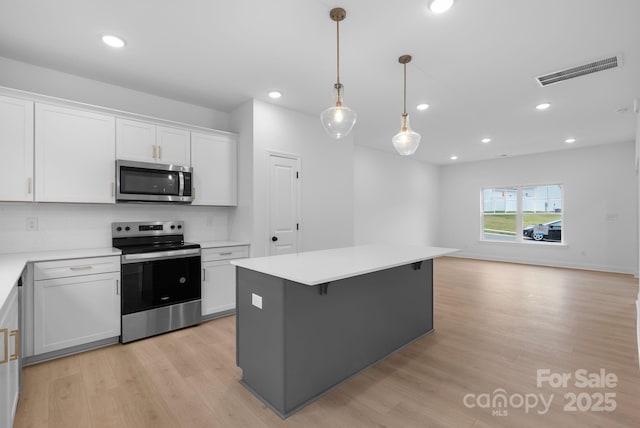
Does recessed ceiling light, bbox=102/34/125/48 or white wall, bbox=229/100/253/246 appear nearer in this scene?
recessed ceiling light, bbox=102/34/125/48

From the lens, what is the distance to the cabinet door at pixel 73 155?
2.81m

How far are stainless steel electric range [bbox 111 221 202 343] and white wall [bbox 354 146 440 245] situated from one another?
3.85 meters

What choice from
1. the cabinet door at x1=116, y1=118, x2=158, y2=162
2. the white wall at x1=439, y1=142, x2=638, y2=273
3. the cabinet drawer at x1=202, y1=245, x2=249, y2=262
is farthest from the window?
the cabinet door at x1=116, y1=118, x2=158, y2=162

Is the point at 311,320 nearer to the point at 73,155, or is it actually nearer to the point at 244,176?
the point at 244,176

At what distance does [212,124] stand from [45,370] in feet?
10.3

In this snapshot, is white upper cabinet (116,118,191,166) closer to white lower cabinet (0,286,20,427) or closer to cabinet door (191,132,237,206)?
cabinet door (191,132,237,206)

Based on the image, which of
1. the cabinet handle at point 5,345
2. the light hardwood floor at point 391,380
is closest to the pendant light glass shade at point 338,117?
the light hardwood floor at point 391,380

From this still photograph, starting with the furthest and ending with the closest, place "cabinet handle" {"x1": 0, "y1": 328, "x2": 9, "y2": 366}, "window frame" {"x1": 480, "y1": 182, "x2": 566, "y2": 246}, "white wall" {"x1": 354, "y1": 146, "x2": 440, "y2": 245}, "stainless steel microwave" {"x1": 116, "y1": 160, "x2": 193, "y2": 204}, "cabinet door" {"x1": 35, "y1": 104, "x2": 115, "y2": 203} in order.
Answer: "window frame" {"x1": 480, "y1": 182, "x2": 566, "y2": 246}
"white wall" {"x1": 354, "y1": 146, "x2": 440, "y2": 245}
"stainless steel microwave" {"x1": 116, "y1": 160, "x2": 193, "y2": 204}
"cabinet door" {"x1": 35, "y1": 104, "x2": 115, "y2": 203}
"cabinet handle" {"x1": 0, "y1": 328, "x2": 9, "y2": 366}

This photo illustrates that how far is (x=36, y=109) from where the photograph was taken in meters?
2.77

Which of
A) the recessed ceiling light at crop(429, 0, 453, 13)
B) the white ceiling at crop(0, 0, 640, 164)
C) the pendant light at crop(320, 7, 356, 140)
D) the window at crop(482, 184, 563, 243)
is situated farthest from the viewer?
the window at crop(482, 184, 563, 243)

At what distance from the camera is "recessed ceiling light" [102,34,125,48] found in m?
2.52

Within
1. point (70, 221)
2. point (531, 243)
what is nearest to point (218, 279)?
point (70, 221)

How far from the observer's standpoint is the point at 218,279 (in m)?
3.69

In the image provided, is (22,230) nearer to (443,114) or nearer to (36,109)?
(36,109)
